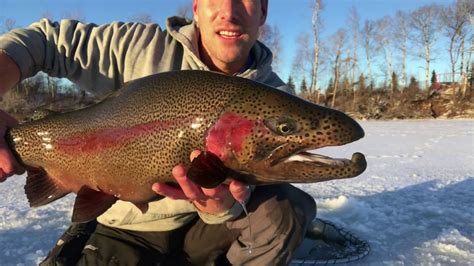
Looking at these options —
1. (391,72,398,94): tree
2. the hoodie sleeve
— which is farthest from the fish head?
(391,72,398,94): tree

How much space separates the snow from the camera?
3047 millimetres

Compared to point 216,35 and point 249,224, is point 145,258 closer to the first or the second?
point 249,224

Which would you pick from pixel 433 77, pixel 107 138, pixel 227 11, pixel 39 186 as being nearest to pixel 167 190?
pixel 107 138

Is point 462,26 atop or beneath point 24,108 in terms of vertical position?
atop

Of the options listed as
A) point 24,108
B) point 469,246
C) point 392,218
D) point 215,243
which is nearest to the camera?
point 215,243

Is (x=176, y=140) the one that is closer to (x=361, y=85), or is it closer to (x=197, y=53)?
(x=197, y=53)

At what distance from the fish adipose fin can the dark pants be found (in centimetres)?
79

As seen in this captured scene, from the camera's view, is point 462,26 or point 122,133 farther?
point 462,26

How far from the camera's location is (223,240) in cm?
279

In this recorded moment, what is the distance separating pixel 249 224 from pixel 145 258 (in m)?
0.70

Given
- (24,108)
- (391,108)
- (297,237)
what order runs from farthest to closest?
(391,108) < (24,108) < (297,237)

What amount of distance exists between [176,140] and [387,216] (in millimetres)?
2714

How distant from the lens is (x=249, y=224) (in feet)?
8.36

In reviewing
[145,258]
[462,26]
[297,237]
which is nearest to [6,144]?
[145,258]
